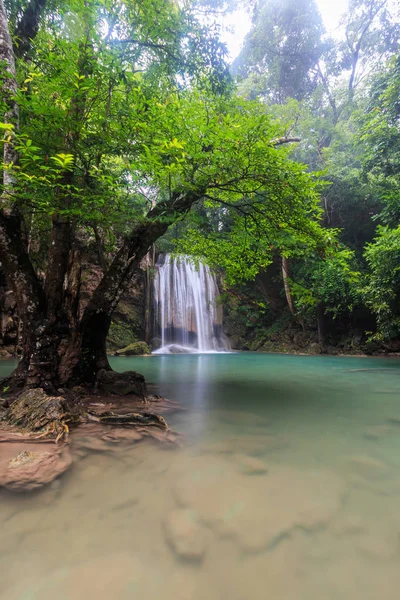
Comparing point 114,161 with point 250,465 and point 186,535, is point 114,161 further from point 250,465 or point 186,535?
point 186,535

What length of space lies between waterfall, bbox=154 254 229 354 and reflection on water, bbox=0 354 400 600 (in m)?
17.0

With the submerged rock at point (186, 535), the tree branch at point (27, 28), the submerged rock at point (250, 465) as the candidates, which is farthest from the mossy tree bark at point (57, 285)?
the submerged rock at point (186, 535)

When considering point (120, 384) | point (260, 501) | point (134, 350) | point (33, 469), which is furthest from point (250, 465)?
point (134, 350)

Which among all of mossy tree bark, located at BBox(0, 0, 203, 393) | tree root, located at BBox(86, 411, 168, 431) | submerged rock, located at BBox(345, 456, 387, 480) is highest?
mossy tree bark, located at BBox(0, 0, 203, 393)

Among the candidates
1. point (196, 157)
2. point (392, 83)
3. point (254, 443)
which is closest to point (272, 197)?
point (196, 157)

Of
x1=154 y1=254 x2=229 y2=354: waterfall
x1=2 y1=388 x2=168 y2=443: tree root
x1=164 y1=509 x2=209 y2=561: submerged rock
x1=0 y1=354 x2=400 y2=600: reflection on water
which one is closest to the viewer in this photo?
x1=0 y1=354 x2=400 y2=600: reflection on water

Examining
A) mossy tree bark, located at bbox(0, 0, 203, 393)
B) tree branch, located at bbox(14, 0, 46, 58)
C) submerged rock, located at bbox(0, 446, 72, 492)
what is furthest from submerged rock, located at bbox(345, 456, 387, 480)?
tree branch, located at bbox(14, 0, 46, 58)

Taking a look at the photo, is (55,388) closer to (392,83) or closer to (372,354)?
(392,83)

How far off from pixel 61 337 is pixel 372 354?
16.8m

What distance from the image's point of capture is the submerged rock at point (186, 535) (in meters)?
1.47

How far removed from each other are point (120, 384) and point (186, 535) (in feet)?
11.5

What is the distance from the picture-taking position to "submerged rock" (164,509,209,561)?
1466 mm

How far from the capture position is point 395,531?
162 centimetres

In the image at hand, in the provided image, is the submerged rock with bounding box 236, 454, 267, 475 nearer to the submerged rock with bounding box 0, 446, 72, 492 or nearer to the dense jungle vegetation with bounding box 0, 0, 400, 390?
the submerged rock with bounding box 0, 446, 72, 492
